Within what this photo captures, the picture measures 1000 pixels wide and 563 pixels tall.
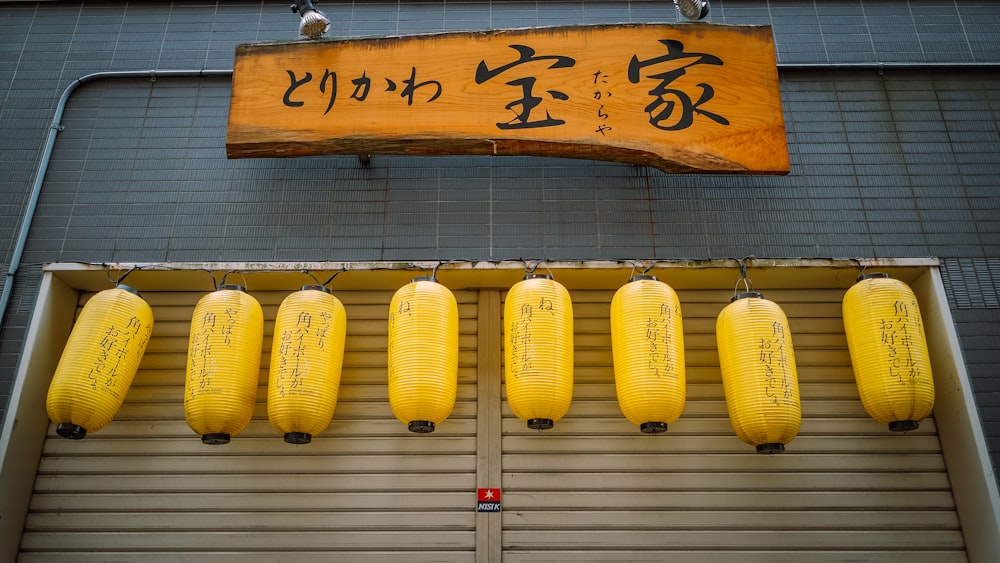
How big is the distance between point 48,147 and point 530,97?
16.8ft

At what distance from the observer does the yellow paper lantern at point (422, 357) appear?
5.08 m

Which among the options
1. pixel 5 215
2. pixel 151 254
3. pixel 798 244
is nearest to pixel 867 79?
pixel 798 244

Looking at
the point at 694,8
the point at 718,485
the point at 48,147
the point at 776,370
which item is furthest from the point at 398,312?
the point at 48,147

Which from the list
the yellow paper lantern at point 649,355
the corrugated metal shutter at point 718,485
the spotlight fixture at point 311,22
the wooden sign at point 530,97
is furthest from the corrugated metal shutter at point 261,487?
the spotlight fixture at point 311,22

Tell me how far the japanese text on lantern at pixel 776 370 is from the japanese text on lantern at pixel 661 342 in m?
0.71

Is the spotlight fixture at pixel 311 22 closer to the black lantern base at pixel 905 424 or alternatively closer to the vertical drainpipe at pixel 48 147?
the vertical drainpipe at pixel 48 147

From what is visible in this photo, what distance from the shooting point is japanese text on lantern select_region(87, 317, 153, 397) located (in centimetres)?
526

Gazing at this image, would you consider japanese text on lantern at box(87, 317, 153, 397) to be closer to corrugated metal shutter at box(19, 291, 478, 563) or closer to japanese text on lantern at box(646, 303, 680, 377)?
corrugated metal shutter at box(19, 291, 478, 563)

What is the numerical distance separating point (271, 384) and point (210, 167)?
9.41 feet

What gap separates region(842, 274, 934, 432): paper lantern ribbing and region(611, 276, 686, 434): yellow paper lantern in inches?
61.1

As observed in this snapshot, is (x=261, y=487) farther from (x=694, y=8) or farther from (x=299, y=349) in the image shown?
(x=694, y=8)

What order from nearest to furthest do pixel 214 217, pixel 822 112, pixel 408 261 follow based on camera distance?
pixel 408 261 < pixel 214 217 < pixel 822 112

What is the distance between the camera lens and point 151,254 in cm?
648

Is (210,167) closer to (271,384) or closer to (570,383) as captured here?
(271,384)
